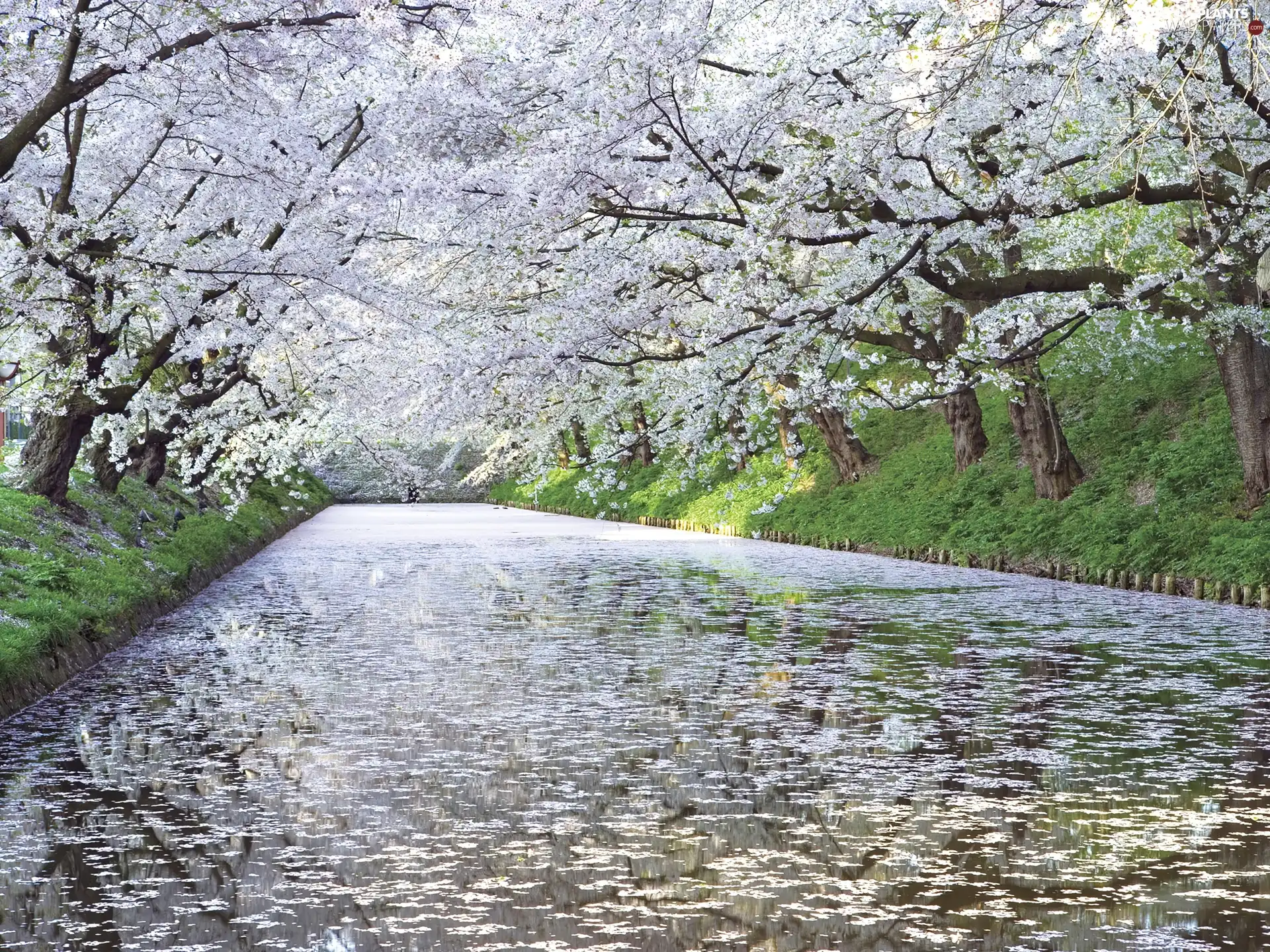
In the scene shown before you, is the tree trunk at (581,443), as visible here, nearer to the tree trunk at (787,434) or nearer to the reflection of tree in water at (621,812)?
the tree trunk at (787,434)

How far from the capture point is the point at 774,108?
56.1ft

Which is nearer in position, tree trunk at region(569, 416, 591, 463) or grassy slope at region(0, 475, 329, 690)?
grassy slope at region(0, 475, 329, 690)

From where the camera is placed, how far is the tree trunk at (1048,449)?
28.1 m

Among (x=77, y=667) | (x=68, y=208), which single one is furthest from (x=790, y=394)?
(x=77, y=667)

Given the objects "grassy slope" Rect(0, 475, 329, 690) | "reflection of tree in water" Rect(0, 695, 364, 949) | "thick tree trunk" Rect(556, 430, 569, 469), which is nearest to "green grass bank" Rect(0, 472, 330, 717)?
"grassy slope" Rect(0, 475, 329, 690)

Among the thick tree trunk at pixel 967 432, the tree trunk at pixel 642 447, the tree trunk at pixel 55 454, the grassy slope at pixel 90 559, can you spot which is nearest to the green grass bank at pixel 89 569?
the grassy slope at pixel 90 559

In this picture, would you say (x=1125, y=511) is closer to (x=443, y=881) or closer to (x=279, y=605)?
(x=279, y=605)

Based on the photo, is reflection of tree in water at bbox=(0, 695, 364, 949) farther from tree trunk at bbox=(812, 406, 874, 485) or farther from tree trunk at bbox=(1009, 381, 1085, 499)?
tree trunk at bbox=(812, 406, 874, 485)

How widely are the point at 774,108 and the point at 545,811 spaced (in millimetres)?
10807

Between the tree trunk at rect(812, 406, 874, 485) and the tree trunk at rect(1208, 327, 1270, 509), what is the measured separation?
1710cm

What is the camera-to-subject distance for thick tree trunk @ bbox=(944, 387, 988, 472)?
109ft

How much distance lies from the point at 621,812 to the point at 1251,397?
1668 cm

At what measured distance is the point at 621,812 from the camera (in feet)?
27.4

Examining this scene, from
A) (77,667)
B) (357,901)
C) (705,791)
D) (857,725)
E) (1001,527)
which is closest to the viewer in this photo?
(357,901)
